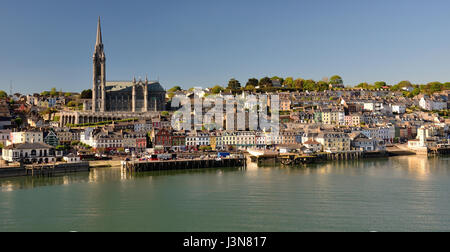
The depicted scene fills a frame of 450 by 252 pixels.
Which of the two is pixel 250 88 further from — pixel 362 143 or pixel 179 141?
pixel 179 141

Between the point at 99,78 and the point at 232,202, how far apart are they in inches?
1821

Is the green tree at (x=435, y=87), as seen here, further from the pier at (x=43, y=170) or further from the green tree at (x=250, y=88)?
the pier at (x=43, y=170)

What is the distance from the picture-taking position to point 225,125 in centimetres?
5378

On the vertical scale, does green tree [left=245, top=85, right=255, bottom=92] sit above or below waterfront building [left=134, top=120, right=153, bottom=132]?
above

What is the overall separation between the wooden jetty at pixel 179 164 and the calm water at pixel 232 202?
2298 mm

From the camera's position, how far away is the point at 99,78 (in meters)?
63.2

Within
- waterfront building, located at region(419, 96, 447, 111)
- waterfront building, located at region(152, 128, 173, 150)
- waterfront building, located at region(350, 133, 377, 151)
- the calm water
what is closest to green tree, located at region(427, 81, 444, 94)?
waterfront building, located at region(419, 96, 447, 111)

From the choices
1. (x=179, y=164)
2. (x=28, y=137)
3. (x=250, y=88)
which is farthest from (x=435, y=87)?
(x=28, y=137)

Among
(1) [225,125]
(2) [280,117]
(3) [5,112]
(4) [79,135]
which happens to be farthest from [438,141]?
(3) [5,112]

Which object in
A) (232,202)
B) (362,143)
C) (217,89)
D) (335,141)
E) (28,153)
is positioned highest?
(217,89)

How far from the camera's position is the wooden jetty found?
34.9 m

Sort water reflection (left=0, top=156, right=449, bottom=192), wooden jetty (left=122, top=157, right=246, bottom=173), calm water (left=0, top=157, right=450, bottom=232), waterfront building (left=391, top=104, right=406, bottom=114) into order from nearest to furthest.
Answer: calm water (left=0, top=157, right=450, bottom=232)
water reflection (left=0, top=156, right=449, bottom=192)
wooden jetty (left=122, top=157, right=246, bottom=173)
waterfront building (left=391, top=104, right=406, bottom=114)

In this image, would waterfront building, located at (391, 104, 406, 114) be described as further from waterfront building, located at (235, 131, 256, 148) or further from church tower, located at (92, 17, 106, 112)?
church tower, located at (92, 17, 106, 112)

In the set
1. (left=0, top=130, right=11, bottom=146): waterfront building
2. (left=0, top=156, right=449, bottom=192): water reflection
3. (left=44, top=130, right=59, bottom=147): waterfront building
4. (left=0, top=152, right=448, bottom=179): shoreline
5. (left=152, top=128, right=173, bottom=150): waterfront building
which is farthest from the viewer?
(left=152, top=128, right=173, bottom=150): waterfront building
